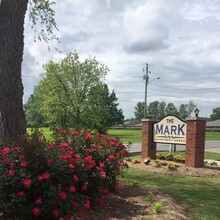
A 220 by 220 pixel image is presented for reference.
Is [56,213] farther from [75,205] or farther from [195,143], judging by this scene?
[195,143]

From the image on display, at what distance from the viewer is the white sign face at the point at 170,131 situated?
13930 mm

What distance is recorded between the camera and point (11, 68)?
729 cm

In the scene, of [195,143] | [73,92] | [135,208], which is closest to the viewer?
[135,208]

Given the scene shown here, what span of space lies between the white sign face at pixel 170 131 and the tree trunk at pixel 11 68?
780 centimetres

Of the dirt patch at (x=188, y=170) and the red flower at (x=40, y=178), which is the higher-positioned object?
the red flower at (x=40, y=178)

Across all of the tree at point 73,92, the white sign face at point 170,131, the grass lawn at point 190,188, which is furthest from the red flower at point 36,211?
the tree at point 73,92

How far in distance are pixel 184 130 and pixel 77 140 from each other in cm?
766

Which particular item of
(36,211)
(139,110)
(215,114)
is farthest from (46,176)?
(215,114)

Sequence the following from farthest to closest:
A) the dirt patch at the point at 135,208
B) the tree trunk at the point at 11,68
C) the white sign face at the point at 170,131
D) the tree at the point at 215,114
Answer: the tree at the point at 215,114
the white sign face at the point at 170,131
the tree trunk at the point at 11,68
the dirt patch at the point at 135,208

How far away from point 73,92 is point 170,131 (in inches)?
739

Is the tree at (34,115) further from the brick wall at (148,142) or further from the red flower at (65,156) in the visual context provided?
the red flower at (65,156)

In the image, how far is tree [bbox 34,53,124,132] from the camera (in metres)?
32.3

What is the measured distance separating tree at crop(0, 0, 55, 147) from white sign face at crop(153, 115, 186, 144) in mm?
7804

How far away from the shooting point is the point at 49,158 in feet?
15.7
